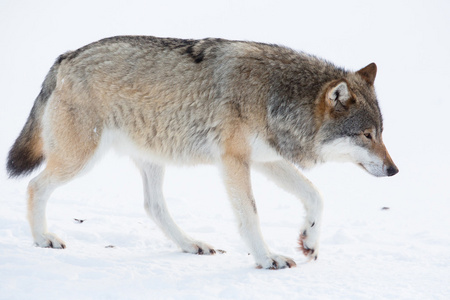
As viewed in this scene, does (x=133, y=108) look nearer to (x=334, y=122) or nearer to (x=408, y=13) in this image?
(x=334, y=122)

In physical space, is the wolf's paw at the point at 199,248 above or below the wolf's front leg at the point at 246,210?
A: below

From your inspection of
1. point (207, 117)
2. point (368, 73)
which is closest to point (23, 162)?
point (207, 117)

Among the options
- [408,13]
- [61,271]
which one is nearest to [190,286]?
[61,271]

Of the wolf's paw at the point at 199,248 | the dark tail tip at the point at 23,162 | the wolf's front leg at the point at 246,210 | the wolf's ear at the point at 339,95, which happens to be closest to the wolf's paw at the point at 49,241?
the dark tail tip at the point at 23,162

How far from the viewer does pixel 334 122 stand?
4688 millimetres

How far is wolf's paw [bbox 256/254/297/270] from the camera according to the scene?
4309 millimetres

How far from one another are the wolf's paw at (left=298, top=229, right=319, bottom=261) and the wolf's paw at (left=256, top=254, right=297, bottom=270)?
286mm

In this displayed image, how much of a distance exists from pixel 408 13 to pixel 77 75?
23461mm

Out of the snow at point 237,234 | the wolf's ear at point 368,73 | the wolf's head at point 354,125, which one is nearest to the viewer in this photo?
the snow at point 237,234

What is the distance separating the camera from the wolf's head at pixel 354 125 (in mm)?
4562

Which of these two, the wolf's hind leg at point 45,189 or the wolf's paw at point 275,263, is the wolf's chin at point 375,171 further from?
the wolf's hind leg at point 45,189

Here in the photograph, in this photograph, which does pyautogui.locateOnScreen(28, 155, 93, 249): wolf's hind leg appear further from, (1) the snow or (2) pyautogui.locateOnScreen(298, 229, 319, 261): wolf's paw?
(2) pyautogui.locateOnScreen(298, 229, 319, 261): wolf's paw

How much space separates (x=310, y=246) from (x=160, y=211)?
62.2 inches

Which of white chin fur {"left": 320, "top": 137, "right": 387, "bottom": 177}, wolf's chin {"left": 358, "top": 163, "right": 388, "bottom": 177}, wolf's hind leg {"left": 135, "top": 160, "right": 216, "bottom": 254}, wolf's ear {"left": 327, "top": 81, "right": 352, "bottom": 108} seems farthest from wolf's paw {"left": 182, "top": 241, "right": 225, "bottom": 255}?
wolf's ear {"left": 327, "top": 81, "right": 352, "bottom": 108}
